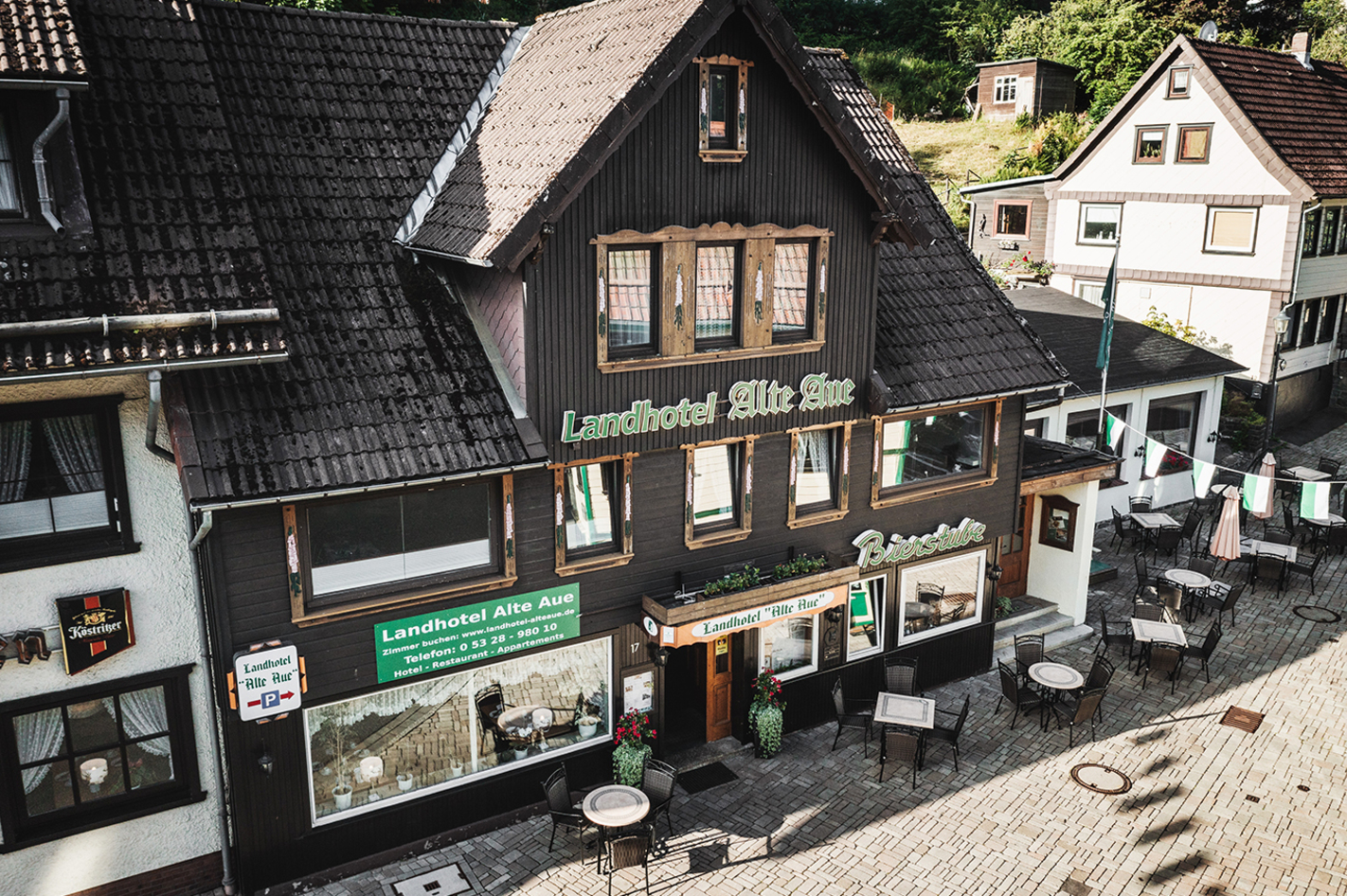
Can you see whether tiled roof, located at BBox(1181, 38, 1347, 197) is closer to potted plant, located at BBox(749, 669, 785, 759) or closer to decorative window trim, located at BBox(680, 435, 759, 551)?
decorative window trim, located at BBox(680, 435, 759, 551)

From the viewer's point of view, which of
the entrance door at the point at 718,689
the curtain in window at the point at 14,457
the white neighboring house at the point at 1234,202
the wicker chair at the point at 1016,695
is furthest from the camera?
the white neighboring house at the point at 1234,202

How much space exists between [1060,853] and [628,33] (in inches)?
473

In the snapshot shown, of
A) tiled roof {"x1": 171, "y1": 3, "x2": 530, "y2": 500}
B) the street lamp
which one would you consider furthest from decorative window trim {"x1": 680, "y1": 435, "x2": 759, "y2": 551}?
the street lamp

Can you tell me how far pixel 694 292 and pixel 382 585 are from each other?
5.46 metres

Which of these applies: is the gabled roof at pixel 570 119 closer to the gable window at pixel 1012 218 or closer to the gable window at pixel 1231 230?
the gable window at pixel 1231 230

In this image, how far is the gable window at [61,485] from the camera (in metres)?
10.4

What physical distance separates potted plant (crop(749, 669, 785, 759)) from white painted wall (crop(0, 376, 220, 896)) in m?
7.35

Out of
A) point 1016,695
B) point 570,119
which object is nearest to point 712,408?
point 570,119

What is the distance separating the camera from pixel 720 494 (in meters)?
14.4

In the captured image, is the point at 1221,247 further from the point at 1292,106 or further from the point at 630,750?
the point at 630,750

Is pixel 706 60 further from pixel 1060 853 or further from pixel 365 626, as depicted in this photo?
pixel 1060 853

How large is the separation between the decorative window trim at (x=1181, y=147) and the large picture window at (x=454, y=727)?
26.4 meters

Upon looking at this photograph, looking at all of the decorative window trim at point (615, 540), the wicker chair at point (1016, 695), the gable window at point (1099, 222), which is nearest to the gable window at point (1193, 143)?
the gable window at point (1099, 222)

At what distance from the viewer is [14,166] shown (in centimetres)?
1029
